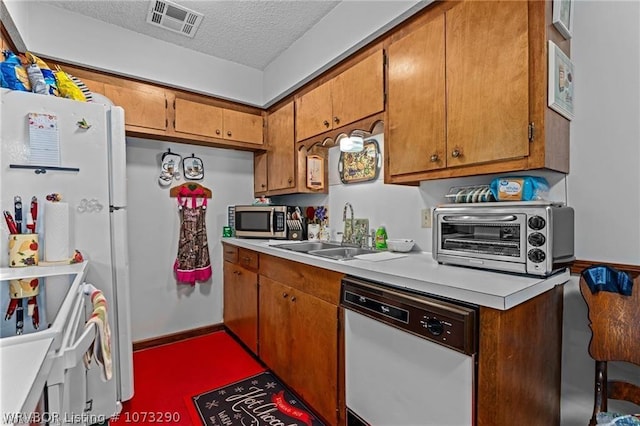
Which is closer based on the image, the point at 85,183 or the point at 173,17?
the point at 85,183

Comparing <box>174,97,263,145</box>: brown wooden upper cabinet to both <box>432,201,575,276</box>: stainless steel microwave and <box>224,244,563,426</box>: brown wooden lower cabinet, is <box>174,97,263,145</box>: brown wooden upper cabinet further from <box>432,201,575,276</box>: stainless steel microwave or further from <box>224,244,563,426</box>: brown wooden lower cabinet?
<box>432,201,575,276</box>: stainless steel microwave

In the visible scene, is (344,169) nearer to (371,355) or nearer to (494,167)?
(494,167)

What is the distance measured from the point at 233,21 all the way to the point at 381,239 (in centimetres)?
194

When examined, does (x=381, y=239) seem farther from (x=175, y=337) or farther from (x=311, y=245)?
(x=175, y=337)

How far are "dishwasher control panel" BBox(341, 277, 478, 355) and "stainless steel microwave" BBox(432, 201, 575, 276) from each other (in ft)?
1.25

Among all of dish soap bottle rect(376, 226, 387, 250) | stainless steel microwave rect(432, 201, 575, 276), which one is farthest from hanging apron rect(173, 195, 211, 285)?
stainless steel microwave rect(432, 201, 575, 276)

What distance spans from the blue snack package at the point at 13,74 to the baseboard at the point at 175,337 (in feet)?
7.03

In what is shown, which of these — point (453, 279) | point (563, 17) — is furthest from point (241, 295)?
point (563, 17)

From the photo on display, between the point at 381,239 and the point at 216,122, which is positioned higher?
the point at 216,122

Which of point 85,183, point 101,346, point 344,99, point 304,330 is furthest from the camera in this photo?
point 344,99

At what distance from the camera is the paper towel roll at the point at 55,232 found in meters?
1.50

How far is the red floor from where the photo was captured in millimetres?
1865

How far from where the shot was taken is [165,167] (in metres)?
2.85

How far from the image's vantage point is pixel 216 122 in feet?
9.23
